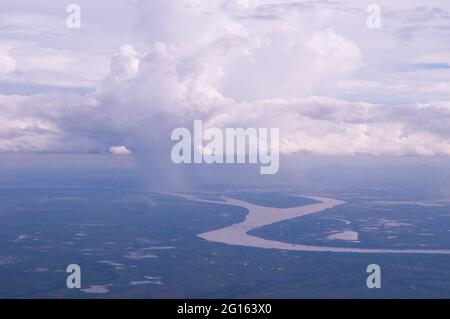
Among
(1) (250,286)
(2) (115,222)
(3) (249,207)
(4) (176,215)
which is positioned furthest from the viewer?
(3) (249,207)

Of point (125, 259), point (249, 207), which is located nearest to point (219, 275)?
point (125, 259)

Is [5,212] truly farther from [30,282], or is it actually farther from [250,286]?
[250,286]

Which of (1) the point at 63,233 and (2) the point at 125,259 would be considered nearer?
(2) the point at 125,259

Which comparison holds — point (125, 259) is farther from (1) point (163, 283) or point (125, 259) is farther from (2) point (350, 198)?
(2) point (350, 198)

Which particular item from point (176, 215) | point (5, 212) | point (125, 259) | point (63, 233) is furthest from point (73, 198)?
point (125, 259)

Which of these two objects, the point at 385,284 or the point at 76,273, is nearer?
the point at 385,284

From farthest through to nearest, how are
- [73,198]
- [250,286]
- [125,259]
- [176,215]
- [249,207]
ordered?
1. [73,198]
2. [249,207]
3. [176,215]
4. [125,259]
5. [250,286]
